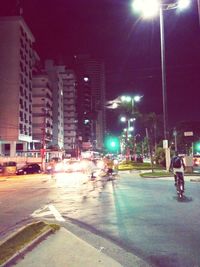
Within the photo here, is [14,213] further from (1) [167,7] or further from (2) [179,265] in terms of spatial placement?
(1) [167,7]

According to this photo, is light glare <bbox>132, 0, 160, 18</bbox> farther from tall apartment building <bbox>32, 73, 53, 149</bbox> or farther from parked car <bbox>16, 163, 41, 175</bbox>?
tall apartment building <bbox>32, 73, 53, 149</bbox>

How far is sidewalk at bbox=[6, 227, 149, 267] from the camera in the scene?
5867 mm

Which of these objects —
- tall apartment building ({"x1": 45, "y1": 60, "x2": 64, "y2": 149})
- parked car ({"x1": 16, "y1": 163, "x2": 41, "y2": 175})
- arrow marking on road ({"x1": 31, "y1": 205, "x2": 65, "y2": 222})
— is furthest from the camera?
tall apartment building ({"x1": 45, "y1": 60, "x2": 64, "y2": 149})

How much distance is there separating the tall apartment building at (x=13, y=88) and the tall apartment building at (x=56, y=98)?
2664 cm

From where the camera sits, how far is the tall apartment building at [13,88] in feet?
263

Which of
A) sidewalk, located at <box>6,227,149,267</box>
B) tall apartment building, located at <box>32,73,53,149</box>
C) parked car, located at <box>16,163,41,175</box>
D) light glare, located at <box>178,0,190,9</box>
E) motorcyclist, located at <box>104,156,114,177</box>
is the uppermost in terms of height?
tall apartment building, located at <box>32,73,53,149</box>

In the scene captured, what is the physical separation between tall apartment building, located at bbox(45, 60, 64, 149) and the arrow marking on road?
325 feet

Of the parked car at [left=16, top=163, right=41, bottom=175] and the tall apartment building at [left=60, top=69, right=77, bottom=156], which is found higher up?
the tall apartment building at [left=60, top=69, right=77, bottom=156]

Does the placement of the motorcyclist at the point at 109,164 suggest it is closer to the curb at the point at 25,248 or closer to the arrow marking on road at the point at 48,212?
the arrow marking on road at the point at 48,212

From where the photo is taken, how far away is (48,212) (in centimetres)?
1173

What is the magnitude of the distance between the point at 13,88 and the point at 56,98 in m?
33.8

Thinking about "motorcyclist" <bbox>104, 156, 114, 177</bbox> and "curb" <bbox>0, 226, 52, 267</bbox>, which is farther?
"motorcyclist" <bbox>104, 156, 114, 177</bbox>

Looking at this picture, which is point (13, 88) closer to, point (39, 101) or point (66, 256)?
point (39, 101)

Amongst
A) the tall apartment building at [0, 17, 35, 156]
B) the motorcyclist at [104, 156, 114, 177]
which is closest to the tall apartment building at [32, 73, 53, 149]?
the tall apartment building at [0, 17, 35, 156]
